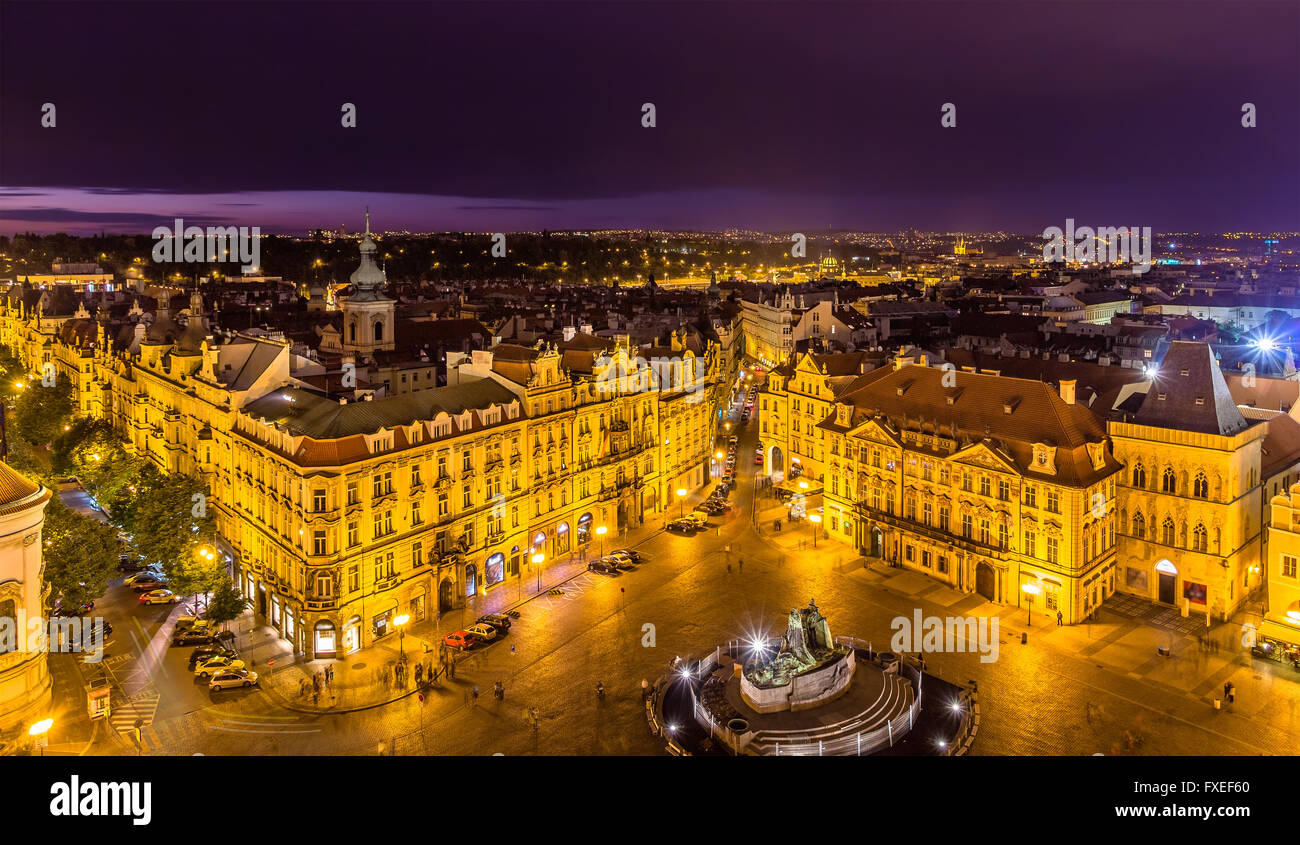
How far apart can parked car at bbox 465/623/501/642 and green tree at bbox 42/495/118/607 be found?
18524mm

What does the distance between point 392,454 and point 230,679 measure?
42.4 ft

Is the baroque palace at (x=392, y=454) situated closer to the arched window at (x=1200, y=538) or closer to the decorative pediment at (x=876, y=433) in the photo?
the decorative pediment at (x=876, y=433)

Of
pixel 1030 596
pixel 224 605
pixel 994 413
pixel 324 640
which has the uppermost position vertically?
pixel 994 413

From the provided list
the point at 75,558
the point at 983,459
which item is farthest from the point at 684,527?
the point at 75,558

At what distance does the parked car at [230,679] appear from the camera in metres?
41.6

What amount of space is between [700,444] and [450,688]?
130 ft

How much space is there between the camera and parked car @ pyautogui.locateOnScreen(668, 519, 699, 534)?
2562 inches

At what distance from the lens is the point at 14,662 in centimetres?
3578

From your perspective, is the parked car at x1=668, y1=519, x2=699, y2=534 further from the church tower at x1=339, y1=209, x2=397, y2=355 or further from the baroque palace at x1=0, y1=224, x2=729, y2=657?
the church tower at x1=339, y1=209, x2=397, y2=355

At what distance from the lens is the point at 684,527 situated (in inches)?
2569

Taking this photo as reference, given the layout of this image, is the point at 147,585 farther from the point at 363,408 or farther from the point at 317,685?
the point at 317,685

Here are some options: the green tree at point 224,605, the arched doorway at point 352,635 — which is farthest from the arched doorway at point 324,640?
the green tree at point 224,605

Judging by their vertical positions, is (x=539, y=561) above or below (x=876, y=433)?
below

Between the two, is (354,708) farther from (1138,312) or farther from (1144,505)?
(1138,312)
